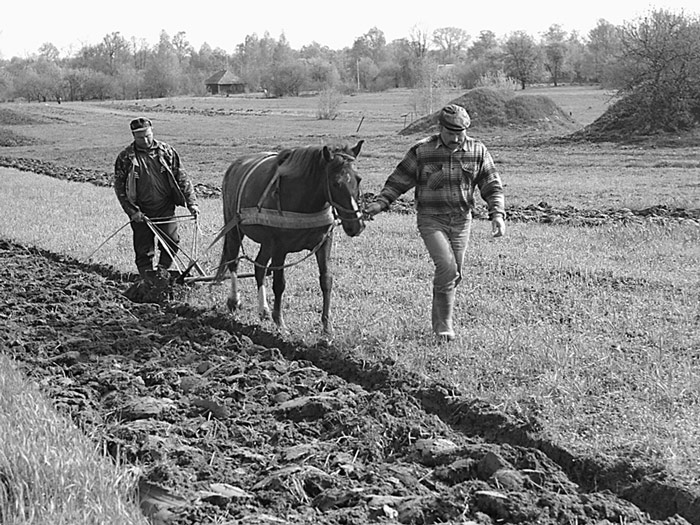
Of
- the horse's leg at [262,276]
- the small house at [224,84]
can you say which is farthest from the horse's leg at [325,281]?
the small house at [224,84]

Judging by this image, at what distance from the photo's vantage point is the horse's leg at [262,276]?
8.70 metres

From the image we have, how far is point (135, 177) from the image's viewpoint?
33.1ft

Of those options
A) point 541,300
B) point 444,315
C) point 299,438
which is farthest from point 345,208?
point 541,300

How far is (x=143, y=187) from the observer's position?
10.2 meters

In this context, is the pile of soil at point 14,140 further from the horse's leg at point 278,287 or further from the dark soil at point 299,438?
the horse's leg at point 278,287

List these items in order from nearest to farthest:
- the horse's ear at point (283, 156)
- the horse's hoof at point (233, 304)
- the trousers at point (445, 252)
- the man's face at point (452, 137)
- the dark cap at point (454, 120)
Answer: the dark cap at point (454, 120)
the man's face at point (452, 137)
the trousers at point (445, 252)
the horse's ear at point (283, 156)
the horse's hoof at point (233, 304)

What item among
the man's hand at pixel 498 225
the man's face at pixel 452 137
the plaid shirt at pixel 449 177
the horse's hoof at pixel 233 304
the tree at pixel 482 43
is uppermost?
the tree at pixel 482 43

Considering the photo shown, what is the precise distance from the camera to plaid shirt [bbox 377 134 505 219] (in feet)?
25.1

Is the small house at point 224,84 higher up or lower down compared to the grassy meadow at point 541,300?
higher up

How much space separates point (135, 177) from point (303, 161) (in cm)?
287

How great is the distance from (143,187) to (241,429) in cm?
499

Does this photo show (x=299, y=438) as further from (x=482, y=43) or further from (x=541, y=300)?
(x=482, y=43)

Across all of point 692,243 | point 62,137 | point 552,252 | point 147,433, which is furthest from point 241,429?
point 62,137

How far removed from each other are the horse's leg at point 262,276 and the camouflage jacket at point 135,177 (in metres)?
1.78
